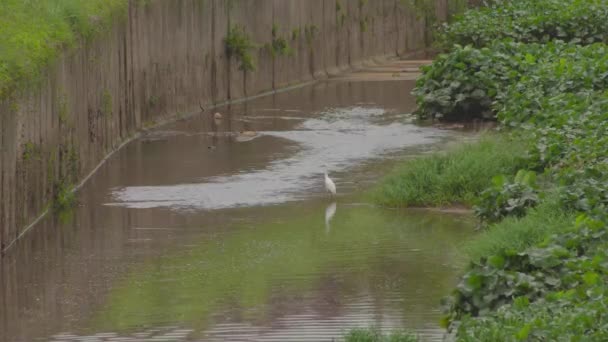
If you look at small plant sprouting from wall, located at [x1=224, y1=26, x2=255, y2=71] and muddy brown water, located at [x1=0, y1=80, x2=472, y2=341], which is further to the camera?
small plant sprouting from wall, located at [x1=224, y1=26, x2=255, y2=71]

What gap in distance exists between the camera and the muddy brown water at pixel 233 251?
10328 millimetres

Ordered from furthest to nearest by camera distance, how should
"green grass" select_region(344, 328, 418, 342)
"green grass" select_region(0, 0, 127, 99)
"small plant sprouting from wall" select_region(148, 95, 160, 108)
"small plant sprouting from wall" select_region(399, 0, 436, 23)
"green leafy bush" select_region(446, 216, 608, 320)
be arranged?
"small plant sprouting from wall" select_region(399, 0, 436, 23) < "small plant sprouting from wall" select_region(148, 95, 160, 108) < "green grass" select_region(0, 0, 127, 99) < "green leafy bush" select_region(446, 216, 608, 320) < "green grass" select_region(344, 328, 418, 342)

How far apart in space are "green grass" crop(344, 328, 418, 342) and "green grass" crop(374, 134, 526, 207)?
488cm

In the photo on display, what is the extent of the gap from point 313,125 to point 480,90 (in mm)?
2380

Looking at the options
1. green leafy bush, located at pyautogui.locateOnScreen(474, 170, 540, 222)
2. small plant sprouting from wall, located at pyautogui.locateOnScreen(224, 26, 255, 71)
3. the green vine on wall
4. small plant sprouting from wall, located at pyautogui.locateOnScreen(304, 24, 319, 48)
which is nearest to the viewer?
green leafy bush, located at pyautogui.locateOnScreen(474, 170, 540, 222)

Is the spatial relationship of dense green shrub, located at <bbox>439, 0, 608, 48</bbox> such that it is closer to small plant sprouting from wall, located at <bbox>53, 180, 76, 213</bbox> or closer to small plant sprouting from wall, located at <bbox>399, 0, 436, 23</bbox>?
small plant sprouting from wall, located at <bbox>399, 0, 436, 23</bbox>

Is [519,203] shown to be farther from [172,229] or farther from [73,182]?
[73,182]

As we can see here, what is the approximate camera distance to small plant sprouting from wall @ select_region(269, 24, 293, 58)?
24844 millimetres

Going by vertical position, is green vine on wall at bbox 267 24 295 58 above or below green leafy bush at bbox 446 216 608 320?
above

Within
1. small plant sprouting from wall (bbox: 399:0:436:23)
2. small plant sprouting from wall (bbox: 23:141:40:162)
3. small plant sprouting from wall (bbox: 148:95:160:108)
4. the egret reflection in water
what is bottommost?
the egret reflection in water

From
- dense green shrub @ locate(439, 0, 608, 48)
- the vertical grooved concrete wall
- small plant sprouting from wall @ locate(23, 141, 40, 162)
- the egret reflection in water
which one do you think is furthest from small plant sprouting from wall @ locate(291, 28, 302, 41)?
small plant sprouting from wall @ locate(23, 141, 40, 162)

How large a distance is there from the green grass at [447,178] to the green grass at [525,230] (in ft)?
7.66

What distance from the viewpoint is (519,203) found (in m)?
12.2

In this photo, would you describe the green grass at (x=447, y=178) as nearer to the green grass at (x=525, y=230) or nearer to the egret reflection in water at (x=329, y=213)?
the egret reflection in water at (x=329, y=213)
